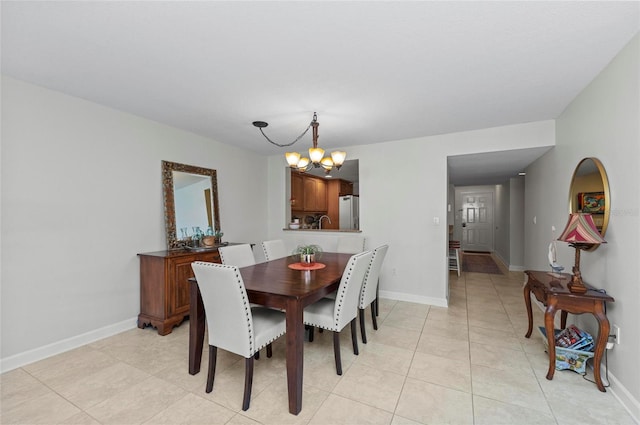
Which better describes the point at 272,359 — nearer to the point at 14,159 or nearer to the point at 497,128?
the point at 14,159

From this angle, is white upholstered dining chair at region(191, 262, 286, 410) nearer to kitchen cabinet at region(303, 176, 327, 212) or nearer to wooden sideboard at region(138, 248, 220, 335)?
wooden sideboard at region(138, 248, 220, 335)

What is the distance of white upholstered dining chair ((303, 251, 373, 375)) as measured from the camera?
2182 mm

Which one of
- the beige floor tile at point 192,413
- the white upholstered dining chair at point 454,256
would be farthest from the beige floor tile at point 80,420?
the white upholstered dining chair at point 454,256

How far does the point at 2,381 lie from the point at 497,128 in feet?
17.6

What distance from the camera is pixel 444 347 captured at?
2672mm

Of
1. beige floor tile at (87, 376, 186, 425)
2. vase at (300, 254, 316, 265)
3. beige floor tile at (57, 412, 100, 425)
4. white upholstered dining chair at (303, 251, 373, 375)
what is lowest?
beige floor tile at (87, 376, 186, 425)

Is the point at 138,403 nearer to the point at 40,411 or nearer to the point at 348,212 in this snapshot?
the point at 40,411

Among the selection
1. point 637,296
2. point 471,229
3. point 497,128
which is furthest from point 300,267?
point 471,229

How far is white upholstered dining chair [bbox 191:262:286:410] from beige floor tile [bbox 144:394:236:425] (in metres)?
0.11

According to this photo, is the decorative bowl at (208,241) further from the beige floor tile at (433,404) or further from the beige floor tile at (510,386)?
the beige floor tile at (510,386)

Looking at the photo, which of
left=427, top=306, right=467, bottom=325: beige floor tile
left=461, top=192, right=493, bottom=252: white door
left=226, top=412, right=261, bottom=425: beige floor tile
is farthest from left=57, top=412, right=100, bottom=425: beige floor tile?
left=461, top=192, right=493, bottom=252: white door

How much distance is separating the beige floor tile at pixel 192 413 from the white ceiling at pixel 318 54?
7.75ft

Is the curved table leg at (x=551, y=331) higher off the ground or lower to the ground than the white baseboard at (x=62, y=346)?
higher

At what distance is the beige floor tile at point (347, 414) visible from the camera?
1718 millimetres
